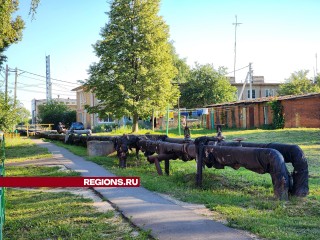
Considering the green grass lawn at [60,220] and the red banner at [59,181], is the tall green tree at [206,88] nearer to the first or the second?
the green grass lawn at [60,220]

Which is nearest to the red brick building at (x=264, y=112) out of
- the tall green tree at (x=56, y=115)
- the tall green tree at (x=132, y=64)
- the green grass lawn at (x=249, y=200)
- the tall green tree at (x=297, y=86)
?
the tall green tree at (x=132, y=64)

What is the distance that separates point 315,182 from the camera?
372 inches

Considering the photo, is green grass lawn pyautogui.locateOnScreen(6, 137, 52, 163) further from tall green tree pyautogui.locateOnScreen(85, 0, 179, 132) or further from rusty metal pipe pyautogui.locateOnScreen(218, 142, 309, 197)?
rusty metal pipe pyautogui.locateOnScreen(218, 142, 309, 197)

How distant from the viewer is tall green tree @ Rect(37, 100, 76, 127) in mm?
66875

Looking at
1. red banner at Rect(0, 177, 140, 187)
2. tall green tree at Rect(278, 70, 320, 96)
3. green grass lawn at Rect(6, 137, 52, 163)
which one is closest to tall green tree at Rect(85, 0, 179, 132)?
green grass lawn at Rect(6, 137, 52, 163)

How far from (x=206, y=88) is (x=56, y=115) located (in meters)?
24.1

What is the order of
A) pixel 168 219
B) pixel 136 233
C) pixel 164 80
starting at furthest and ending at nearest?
pixel 164 80
pixel 168 219
pixel 136 233

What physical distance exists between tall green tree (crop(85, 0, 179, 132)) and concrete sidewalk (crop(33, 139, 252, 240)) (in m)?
28.1

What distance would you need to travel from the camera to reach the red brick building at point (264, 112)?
32.7 metres

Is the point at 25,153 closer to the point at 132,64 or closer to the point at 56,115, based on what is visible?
the point at 132,64

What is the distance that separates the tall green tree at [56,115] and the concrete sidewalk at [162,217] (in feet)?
196

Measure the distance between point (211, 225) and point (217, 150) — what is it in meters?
3.08

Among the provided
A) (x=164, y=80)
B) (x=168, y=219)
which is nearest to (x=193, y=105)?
(x=164, y=80)

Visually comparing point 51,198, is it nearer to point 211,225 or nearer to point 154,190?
point 154,190
